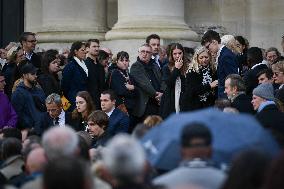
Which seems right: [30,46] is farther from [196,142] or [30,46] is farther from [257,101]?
Result: [196,142]

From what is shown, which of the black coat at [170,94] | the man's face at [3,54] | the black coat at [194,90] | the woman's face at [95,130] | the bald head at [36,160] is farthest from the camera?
the man's face at [3,54]

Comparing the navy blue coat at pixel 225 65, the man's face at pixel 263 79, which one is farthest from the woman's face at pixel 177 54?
the man's face at pixel 263 79

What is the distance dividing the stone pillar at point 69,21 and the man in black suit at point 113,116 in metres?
5.56

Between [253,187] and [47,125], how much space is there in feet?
27.2

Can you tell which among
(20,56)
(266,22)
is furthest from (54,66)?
(266,22)

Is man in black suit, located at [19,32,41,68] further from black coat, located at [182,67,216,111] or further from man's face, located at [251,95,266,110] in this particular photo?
man's face, located at [251,95,266,110]

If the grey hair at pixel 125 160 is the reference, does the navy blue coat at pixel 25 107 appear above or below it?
below

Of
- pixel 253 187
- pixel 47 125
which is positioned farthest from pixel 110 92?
pixel 253 187

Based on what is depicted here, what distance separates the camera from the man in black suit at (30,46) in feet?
55.8

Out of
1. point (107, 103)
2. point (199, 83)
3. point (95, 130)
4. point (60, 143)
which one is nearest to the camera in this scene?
point (60, 143)

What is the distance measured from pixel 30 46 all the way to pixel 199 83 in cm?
328

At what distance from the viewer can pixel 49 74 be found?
16.6 meters

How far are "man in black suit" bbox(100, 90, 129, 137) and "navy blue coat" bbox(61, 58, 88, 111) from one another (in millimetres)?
1736

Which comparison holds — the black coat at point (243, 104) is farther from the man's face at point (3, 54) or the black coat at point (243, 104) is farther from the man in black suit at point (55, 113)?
the man's face at point (3, 54)
